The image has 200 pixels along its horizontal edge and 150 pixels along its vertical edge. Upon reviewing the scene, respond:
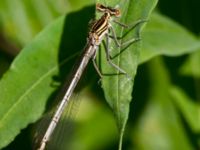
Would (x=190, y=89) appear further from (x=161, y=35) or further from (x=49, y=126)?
(x=49, y=126)

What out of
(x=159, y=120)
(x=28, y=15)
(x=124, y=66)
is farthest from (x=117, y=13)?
(x=28, y=15)

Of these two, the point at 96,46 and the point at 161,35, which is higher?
the point at 96,46

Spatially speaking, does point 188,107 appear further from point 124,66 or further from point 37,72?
point 124,66

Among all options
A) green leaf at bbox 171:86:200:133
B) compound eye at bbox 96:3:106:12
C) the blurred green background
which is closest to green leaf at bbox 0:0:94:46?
the blurred green background

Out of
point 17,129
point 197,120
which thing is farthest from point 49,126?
point 197,120

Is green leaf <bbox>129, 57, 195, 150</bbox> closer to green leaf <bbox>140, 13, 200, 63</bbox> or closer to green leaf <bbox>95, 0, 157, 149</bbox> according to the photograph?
green leaf <bbox>140, 13, 200, 63</bbox>

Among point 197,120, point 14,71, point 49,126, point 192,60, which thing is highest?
point 14,71
